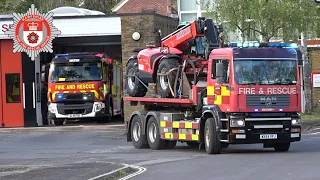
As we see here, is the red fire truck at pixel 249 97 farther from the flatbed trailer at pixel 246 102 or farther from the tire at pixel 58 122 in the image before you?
the tire at pixel 58 122

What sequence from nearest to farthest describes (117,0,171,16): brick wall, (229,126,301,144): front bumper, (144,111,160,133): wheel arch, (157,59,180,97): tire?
(229,126,301,144): front bumper, (157,59,180,97): tire, (144,111,160,133): wheel arch, (117,0,171,16): brick wall

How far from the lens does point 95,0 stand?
64.4m

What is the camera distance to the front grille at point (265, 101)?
2095 centimetres

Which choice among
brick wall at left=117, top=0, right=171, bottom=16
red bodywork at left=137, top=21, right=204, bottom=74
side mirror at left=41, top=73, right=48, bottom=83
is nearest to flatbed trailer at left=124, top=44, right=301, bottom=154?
Result: red bodywork at left=137, top=21, right=204, bottom=74

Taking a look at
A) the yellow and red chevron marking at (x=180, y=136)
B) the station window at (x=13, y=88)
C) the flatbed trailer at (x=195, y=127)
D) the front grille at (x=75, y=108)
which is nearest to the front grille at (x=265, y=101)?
the flatbed trailer at (x=195, y=127)

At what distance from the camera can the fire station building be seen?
3494 cm

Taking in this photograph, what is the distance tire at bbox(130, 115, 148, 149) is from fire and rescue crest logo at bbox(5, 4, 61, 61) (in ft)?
35.9

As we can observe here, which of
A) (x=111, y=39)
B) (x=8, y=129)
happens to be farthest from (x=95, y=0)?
(x=8, y=129)

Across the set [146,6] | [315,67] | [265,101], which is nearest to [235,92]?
[265,101]

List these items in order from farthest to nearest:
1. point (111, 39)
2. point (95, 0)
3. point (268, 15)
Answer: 1. point (95, 0)
2. point (111, 39)
3. point (268, 15)

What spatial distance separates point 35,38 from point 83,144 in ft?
30.2

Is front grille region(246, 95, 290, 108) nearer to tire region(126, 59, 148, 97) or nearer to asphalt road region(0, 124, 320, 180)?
asphalt road region(0, 124, 320, 180)

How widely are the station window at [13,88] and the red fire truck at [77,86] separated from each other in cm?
194

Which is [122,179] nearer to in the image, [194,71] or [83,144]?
[194,71]
